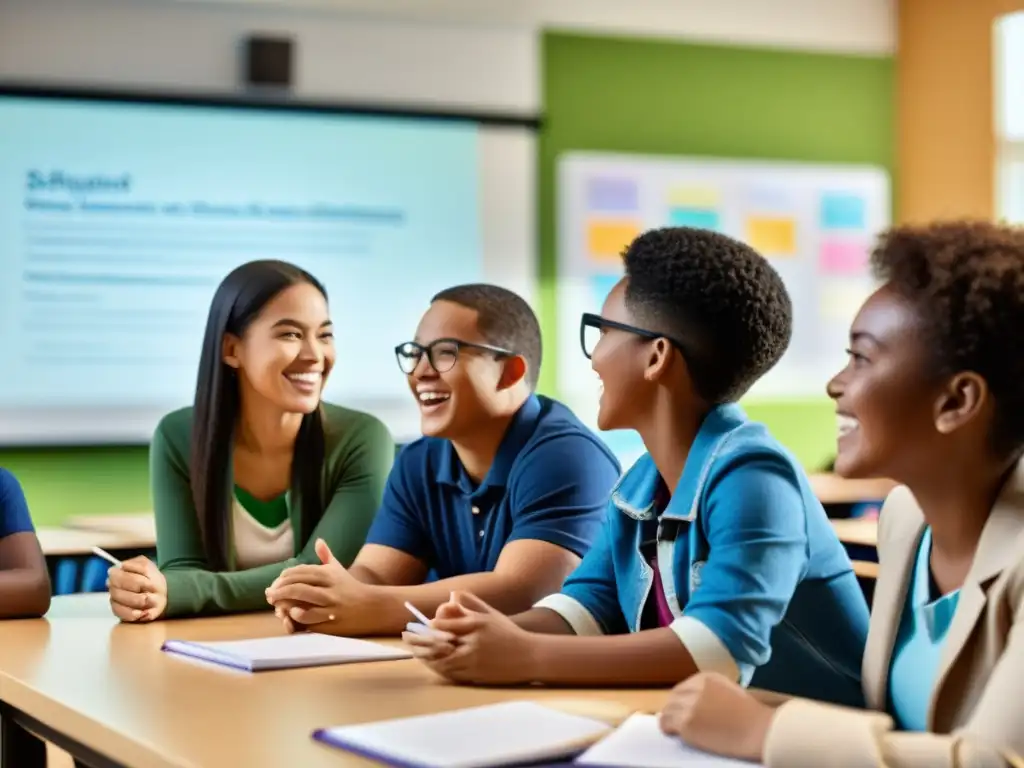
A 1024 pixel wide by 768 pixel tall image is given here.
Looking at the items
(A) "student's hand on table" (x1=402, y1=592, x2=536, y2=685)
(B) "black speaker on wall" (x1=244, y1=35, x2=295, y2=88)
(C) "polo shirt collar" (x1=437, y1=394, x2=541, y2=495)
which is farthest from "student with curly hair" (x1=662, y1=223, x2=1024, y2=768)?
(B) "black speaker on wall" (x1=244, y1=35, x2=295, y2=88)

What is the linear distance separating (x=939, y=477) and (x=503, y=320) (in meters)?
1.28

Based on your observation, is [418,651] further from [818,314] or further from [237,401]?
[818,314]

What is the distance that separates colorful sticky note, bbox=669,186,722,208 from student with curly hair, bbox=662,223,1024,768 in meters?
4.54

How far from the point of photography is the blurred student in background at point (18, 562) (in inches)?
99.5

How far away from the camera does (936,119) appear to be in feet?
21.0

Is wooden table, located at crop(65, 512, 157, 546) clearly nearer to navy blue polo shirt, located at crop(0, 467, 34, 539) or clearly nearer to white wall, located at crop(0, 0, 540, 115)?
white wall, located at crop(0, 0, 540, 115)

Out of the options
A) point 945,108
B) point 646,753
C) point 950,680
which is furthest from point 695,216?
point 646,753

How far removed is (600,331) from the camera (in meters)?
2.11

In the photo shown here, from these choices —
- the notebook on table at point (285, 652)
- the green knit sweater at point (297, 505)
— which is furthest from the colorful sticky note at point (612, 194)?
the notebook on table at point (285, 652)

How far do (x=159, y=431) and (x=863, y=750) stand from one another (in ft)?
6.06

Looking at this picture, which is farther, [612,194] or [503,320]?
[612,194]

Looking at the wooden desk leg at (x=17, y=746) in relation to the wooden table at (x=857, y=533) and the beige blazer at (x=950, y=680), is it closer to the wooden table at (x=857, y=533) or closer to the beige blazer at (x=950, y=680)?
the beige blazer at (x=950, y=680)

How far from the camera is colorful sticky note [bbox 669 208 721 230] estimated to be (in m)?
6.14

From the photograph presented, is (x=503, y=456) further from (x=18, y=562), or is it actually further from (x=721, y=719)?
(x=721, y=719)
